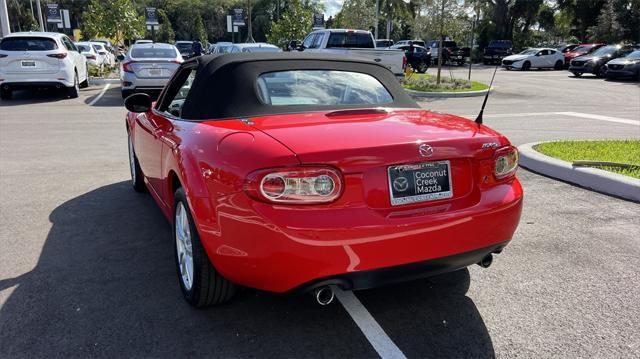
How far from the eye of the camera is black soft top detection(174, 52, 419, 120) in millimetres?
3411

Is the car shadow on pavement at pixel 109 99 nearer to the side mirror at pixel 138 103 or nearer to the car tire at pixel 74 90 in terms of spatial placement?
the car tire at pixel 74 90

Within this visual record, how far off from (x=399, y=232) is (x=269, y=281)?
72 cm

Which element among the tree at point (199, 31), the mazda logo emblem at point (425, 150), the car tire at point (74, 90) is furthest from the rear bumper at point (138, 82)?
the tree at point (199, 31)

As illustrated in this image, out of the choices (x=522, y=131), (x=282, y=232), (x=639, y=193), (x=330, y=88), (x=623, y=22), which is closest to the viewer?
(x=282, y=232)

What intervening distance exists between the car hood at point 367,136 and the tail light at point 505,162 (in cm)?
6

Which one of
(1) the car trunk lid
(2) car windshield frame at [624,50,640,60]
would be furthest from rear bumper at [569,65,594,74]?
(1) the car trunk lid

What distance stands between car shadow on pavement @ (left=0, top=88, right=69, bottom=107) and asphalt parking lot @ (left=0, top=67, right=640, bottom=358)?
32.1ft

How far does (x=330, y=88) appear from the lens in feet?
12.6

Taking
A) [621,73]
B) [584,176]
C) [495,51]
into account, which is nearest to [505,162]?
[584,176]

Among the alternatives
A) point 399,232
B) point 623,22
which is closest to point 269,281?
point 399,232

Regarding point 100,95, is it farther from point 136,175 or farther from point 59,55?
point 136,175

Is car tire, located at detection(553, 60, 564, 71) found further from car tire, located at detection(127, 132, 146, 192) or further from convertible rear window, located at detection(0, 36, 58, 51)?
car tire, located at detection(127, 132, 146, 192)

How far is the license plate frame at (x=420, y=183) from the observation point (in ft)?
8.88

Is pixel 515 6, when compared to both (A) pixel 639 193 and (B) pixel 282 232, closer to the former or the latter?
(A) pixel 639 193
